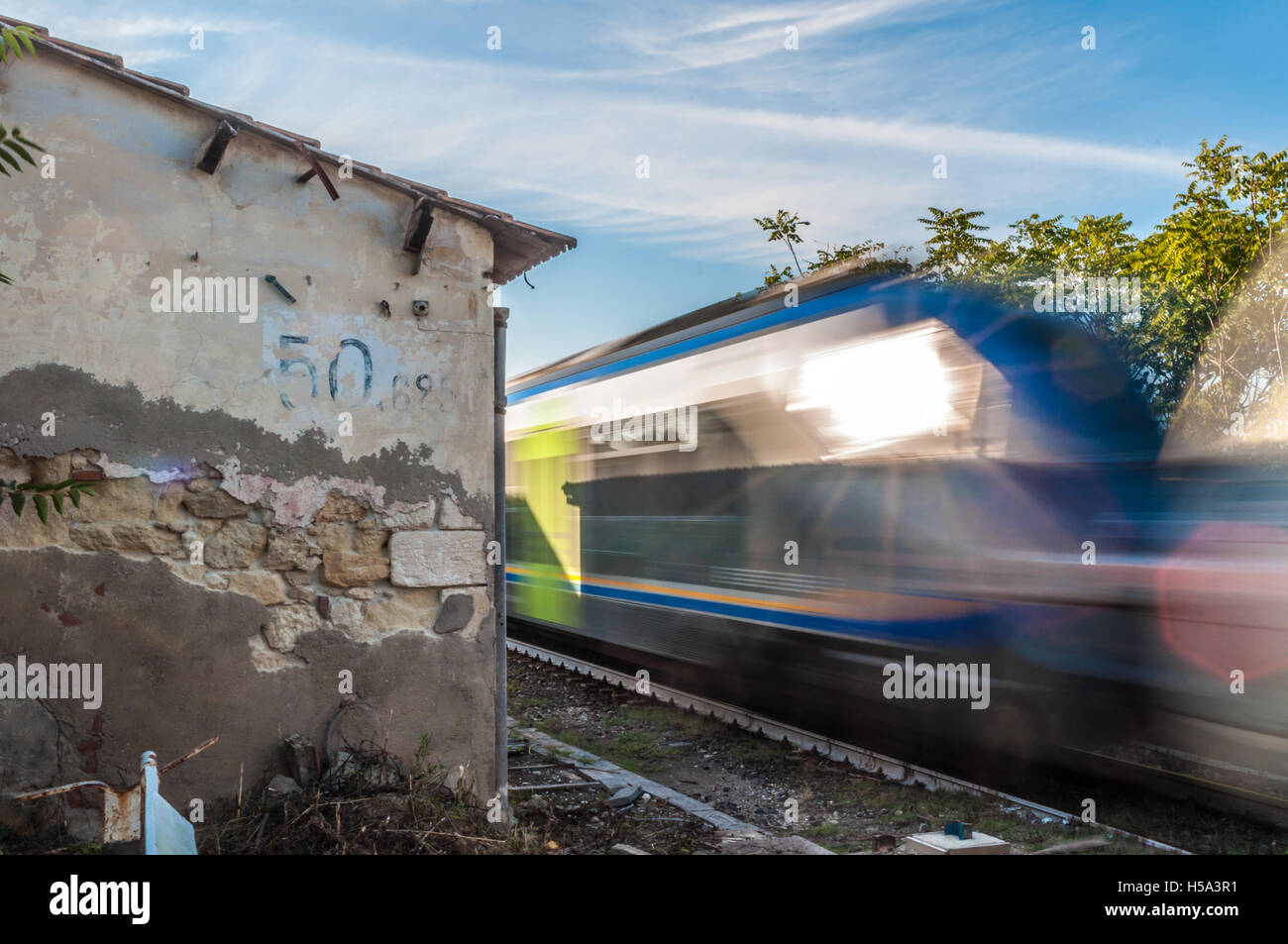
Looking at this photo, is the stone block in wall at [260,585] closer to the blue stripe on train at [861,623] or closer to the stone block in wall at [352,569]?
the stone block in wall at [352,569]

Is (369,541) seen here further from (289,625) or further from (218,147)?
(218,147)

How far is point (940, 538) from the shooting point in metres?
6.95

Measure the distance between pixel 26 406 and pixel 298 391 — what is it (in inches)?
50.9

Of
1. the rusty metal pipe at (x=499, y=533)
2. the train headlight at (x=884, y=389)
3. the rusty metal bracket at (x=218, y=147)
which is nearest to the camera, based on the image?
the rusty metal bracket at (x=218, y=147)

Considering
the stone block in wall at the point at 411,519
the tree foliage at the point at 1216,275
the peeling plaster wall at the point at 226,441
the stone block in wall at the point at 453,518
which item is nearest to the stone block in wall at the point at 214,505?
the peeling plaster wall at the point at 226,441

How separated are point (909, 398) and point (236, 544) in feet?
14.8

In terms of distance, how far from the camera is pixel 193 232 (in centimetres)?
548

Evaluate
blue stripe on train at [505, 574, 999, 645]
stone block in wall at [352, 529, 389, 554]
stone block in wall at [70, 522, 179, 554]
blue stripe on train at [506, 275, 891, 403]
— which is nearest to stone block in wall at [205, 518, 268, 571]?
stone block in wall at [70, 522, 179, 554]

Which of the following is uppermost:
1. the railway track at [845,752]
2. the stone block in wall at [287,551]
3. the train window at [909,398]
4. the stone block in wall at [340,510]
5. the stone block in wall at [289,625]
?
the train window at [909,398]

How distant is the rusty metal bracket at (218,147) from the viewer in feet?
17.6

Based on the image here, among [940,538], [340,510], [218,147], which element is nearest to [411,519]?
[340,510]

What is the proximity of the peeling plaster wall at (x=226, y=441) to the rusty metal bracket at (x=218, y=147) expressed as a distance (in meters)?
0.06

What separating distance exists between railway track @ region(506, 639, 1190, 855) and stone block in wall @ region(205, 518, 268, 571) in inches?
181
